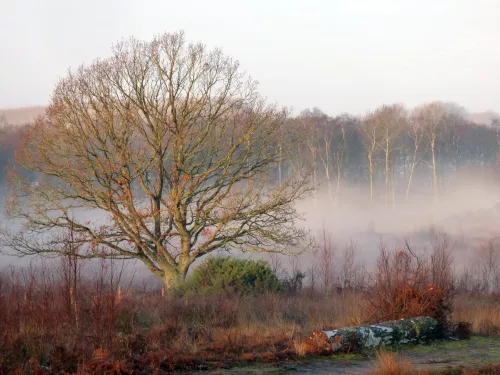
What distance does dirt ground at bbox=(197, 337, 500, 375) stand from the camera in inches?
417

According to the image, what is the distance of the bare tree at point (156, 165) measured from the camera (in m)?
25.2

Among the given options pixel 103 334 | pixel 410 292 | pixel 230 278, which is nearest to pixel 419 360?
pixel 410 292

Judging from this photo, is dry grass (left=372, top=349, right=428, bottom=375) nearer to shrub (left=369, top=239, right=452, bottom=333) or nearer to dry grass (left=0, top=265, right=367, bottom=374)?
dry grass (left=0, top=265, right=367, bottom=374)

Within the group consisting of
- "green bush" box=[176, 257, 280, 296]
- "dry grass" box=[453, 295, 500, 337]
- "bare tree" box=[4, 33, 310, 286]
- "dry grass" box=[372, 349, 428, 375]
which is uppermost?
"bare tree" box=[4, 33, 310, 286]

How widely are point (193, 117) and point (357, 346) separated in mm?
14755

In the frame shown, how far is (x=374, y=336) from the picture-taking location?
43.0 ft

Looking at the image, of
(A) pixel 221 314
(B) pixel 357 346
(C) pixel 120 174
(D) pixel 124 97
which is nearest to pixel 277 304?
(A) pixel 221 314

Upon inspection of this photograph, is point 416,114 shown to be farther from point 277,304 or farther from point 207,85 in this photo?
point 277,304

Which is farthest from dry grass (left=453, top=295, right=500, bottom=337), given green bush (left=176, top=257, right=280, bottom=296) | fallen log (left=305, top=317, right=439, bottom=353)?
green bush (left=176, top=257, right=280, bottom=296)

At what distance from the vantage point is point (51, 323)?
1071 cm

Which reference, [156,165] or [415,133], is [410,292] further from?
[415,133]

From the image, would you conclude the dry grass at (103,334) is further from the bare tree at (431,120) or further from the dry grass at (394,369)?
the bare tree at (431,120)

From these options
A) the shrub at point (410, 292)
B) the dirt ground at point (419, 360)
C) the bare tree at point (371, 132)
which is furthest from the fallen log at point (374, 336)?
the bare tree at point (371, 132)

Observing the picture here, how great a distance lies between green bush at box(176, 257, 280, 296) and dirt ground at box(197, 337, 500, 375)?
32.5 ft
